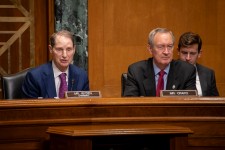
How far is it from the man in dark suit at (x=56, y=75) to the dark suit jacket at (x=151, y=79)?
0.39 metres

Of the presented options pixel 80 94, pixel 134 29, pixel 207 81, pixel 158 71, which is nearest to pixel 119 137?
pixel 80 94

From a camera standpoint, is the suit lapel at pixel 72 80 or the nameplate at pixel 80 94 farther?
the suit lapel at pixel 72 80

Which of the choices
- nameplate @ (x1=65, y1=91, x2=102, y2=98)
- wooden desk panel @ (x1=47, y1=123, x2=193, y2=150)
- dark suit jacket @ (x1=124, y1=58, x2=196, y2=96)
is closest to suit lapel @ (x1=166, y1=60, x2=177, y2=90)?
dark suit jacket @ (x1=124, y1=58, x2=196, y2=96)

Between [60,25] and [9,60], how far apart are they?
737 millimetres

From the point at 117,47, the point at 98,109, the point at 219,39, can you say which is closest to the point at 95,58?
the point at 117,47

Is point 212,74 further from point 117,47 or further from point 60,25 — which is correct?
point 60,25

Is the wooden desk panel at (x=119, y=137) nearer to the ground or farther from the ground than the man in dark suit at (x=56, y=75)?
nearer to the ground

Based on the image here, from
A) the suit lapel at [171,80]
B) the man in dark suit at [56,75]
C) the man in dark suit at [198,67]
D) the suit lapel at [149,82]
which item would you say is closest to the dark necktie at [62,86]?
the man in dark suit at [56,75]

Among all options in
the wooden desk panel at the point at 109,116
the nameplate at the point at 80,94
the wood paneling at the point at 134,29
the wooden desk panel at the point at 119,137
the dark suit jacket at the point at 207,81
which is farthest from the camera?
the wood paneling at the point at 134,29

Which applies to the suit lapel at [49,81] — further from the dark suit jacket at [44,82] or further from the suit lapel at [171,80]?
the suit lapel at [171,80]

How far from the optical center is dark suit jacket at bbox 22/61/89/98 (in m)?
4.19

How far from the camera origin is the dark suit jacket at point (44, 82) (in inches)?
165

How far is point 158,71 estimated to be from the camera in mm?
4359

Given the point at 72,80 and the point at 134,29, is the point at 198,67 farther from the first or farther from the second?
the point at 72,80
